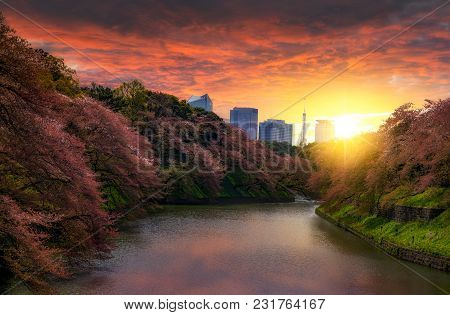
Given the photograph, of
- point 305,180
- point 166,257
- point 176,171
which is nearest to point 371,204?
point 166,257

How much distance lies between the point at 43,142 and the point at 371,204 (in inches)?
1286

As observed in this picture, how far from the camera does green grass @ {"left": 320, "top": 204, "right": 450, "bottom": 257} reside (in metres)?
29.1

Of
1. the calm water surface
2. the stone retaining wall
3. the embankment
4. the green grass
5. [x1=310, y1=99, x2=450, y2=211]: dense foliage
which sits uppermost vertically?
[x1=310, y1=99, x2=450, y2=211]: dense foliage

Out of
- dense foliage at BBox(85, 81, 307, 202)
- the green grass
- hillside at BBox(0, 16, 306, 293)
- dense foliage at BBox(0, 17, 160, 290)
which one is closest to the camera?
dense foliage at BBox(0, 17, 160, 290)

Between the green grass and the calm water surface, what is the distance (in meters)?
1.37

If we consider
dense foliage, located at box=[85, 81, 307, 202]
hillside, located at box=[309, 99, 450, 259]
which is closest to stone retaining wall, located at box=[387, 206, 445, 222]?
hillside, located at box=[309, 99, 450, 259]

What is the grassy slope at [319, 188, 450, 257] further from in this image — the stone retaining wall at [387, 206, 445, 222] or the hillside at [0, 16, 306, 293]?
the hillside at [0, 16, 306, 293]

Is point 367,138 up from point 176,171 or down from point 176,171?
up

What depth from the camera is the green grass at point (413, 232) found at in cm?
2908

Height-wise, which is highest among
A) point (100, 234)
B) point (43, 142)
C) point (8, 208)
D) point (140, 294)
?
point (43, 142)

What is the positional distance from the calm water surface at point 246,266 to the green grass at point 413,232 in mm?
1366

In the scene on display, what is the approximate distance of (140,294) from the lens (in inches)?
832

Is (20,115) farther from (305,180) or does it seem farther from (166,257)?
(305,180)
